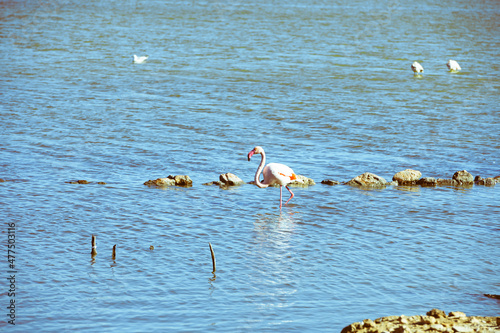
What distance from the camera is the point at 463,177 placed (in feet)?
61.3

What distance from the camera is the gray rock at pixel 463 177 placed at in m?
18.6

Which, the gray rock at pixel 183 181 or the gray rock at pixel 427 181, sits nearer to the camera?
the gray rock at pixel 183 181

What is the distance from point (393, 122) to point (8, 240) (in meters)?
16.5

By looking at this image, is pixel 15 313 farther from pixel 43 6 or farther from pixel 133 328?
pixel 43 6

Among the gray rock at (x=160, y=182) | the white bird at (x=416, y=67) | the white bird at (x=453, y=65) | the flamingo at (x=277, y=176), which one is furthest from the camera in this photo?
the white bird at (x=453, y=65)

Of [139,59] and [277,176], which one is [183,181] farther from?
[139,59]

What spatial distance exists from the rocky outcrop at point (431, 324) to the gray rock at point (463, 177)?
9070 millimetres

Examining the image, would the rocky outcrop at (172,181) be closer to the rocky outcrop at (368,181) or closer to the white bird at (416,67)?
the rocky outcrop at (368,181)

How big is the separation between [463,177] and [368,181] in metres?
2.69

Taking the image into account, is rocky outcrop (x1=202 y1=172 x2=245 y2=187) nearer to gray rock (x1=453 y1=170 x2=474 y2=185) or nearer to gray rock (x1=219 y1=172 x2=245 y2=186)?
gray rock (x1=219 y1=172 x2=245 y2=186)

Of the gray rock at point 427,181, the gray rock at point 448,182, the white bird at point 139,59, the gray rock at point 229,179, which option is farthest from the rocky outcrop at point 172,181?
the white bird at point 139,59

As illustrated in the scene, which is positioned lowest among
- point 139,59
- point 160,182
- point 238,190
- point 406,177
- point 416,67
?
point 238,190

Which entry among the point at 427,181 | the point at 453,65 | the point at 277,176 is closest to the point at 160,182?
the point at 277,176

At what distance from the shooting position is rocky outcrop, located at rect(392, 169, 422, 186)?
730 inches
